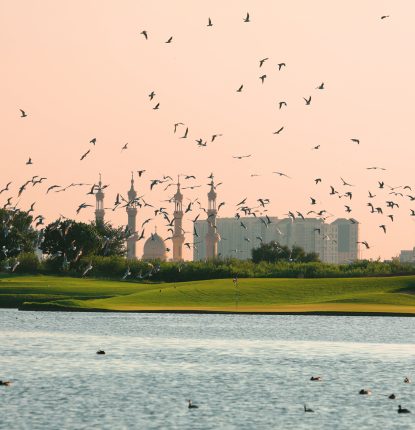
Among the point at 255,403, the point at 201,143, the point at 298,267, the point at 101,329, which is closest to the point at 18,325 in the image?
the point at 101,329

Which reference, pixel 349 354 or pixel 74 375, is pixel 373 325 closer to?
pixel 349 354

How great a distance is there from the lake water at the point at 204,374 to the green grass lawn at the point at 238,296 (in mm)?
13766

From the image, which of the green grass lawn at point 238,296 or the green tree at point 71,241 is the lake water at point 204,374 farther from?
the green tree at point 71,241

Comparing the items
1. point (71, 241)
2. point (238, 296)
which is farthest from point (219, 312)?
point (71, 241)

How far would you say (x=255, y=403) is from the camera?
4394 centimetres

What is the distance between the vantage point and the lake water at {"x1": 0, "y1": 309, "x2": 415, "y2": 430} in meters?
40.0

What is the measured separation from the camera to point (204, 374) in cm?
5334

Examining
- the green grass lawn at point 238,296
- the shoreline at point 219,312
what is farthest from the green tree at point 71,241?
the shoreline at point 219,312

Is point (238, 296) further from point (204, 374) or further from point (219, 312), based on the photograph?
point (204, 374)

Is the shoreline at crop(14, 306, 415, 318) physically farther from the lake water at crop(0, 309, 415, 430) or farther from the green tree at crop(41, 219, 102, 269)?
the green tree at crop(41, 219, 102, 269)

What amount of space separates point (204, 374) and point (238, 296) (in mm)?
59929

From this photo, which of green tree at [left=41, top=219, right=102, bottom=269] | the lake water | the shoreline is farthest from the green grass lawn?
green tree at [left=41, top=219, right=102, bottom=269]

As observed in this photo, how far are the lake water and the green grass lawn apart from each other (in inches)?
542

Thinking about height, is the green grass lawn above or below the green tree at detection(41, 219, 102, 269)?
below
